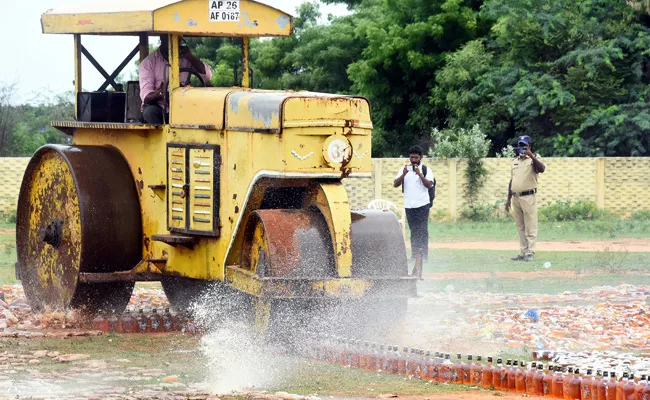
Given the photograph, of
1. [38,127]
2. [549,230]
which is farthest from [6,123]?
[549,230]

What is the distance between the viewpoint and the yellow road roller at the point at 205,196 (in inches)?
385

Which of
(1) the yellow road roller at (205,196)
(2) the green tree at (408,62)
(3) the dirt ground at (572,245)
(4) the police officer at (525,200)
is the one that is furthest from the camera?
(2) the green tree at (408,62)

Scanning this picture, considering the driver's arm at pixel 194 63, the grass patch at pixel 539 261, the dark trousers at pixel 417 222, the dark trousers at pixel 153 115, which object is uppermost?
the driver's arm at pixel 194 63

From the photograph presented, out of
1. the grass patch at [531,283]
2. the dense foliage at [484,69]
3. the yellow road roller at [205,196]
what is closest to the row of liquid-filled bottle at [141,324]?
the yellow road roller at [205,196]

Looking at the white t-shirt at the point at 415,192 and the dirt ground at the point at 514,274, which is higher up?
the white t-shirt at the point at 415,192

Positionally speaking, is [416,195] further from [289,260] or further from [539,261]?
[289,260]

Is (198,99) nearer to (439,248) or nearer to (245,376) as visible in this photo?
(245,376)

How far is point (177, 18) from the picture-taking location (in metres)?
11.0

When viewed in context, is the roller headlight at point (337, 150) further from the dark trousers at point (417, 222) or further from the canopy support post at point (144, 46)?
the dark trousers at point (417, 222)

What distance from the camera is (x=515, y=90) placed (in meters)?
31.7

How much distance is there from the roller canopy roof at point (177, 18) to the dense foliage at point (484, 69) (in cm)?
1977

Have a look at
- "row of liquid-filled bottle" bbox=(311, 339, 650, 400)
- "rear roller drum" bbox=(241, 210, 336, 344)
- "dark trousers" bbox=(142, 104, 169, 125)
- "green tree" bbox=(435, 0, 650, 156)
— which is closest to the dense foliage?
"green tree" bbox=(435, 0, 650, 156)

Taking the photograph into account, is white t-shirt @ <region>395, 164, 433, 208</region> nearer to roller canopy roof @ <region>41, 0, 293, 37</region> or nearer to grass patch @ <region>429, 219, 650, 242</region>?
roller canopy roof @ <region>41, 0, 293, 37</region>

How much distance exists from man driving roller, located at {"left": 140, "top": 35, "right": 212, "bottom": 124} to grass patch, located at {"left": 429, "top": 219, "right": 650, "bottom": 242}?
11.5 m
